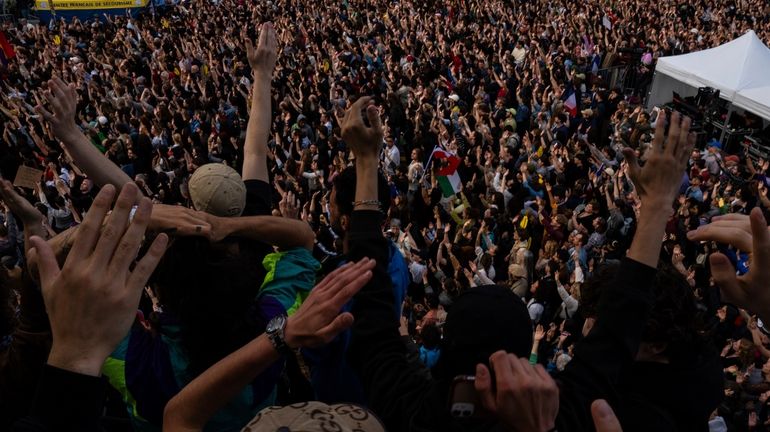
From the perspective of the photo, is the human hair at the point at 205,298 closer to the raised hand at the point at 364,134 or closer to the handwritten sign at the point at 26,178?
the raised hand at the point at 364,134

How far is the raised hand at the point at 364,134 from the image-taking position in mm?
1787

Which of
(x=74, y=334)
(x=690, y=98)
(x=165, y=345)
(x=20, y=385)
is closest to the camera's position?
(x=74, y=334)

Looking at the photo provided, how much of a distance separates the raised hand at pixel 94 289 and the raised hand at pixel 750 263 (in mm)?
1330

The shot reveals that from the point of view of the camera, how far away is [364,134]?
179cm

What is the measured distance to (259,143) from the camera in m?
2.78

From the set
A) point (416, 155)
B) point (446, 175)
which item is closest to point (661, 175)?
point (446, 175)

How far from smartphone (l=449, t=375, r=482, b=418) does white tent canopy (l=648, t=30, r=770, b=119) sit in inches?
373

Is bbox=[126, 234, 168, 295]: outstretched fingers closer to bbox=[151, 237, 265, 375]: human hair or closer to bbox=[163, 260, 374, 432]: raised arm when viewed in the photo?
bbox=[163, 260, 374, 432]: raised arm

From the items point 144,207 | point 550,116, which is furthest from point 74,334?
point 550,116

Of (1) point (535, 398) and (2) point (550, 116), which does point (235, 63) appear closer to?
(2) point (550, 116)

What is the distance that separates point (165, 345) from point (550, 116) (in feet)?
28.1

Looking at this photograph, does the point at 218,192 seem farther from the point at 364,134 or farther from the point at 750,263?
the point at 750,263

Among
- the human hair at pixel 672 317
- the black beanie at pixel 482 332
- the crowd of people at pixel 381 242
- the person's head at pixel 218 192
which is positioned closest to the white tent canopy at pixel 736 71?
the crowd of people at pixel 381 242

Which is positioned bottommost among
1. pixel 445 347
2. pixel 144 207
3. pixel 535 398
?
pixel 445 347
